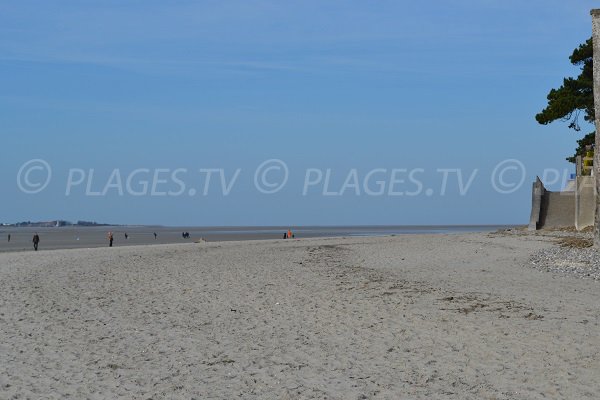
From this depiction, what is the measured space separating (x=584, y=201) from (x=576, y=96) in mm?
6395

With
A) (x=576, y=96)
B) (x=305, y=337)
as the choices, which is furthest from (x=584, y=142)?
(x=305, y=337)

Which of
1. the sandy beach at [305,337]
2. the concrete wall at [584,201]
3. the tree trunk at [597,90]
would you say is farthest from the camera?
the concrete wall at [584,201]

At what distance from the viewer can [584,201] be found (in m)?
43.5

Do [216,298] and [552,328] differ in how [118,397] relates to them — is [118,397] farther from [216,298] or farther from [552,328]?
[216,298]

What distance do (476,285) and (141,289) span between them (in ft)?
27.6

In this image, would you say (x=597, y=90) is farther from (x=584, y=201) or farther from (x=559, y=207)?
(x=559, y=207)

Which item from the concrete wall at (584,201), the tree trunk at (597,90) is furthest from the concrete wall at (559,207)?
the tree trunk at (597,90)

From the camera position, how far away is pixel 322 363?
11.0m

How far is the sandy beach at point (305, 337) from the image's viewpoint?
9.73 metres

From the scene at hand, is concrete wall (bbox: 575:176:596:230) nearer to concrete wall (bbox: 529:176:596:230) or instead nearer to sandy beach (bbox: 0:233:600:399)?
concrete wall (bbox: 529:176:596:230)

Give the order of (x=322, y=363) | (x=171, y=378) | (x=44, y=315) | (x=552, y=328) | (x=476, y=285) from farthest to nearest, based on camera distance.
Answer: (x=476, y=285), (x=44, y=315), (x=552, y=328), (x=322, y=363), (x=171, y=378)

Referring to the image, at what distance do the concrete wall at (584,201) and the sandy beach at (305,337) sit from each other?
834 inches

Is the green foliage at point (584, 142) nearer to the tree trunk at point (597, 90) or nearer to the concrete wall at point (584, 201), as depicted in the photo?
the concrete wall at point (584, 201)

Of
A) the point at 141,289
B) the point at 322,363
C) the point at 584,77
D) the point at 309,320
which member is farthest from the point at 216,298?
the point at 584,77
